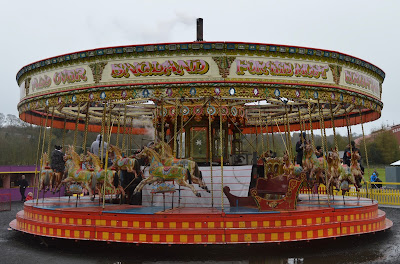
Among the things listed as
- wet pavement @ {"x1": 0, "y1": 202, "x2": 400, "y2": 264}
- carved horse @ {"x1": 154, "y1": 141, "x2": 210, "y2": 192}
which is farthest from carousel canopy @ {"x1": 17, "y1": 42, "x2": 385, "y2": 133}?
wet pavement @ {"x1": 0, "y1": 202, "x2": 400, "y2": 264}

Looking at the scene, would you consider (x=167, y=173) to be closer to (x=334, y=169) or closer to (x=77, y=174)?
(x=77, y=174)

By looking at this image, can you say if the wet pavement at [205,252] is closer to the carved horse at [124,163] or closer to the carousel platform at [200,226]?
the carousel platform at [200,226]

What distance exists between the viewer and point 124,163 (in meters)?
11.4

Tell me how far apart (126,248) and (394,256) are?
6191 millimetres

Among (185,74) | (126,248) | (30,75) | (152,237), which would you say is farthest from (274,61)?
(30,75)

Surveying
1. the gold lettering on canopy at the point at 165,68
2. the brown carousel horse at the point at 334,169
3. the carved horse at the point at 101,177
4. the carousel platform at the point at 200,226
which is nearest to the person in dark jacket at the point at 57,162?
the carved horse at the point at 101,177

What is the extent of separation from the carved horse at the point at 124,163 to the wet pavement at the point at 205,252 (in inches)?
93.1

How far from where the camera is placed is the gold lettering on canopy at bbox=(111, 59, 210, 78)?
961 cm

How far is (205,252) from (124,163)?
393cm

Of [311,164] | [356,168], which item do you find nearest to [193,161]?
[311,164]

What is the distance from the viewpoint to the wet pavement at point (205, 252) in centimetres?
827

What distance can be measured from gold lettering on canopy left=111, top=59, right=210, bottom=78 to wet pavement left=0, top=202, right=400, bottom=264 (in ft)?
14.1

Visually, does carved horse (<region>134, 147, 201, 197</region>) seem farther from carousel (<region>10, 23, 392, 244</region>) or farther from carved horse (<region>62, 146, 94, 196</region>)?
carved horse (<region>62, 146, 94, 196</region>)

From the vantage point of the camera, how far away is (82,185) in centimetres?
1120
